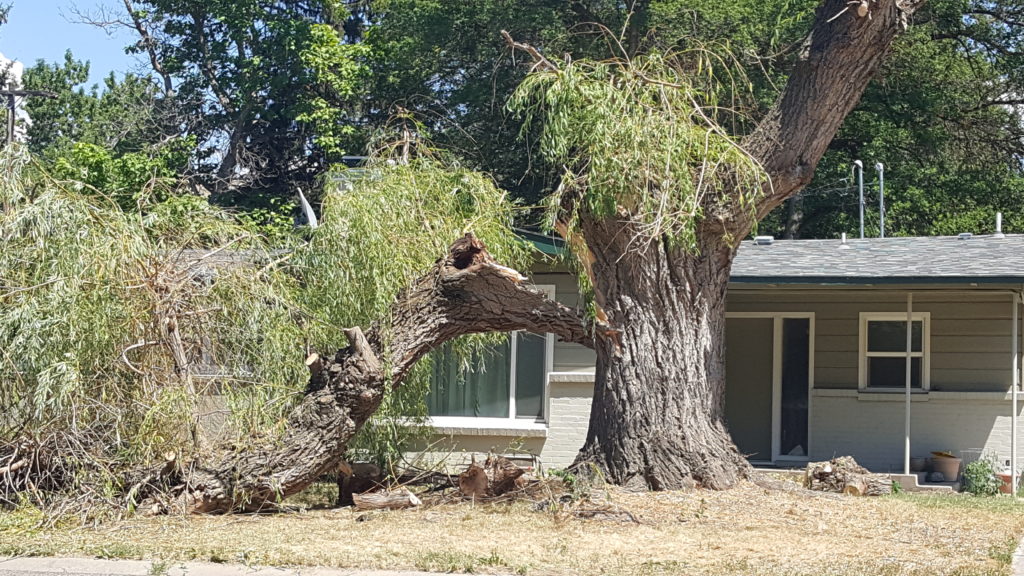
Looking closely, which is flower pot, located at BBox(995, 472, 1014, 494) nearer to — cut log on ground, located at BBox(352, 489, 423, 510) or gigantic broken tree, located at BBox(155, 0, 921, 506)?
gigantic broken tree, located at BBox(155, 0, 921, 506)

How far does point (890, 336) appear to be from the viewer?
14594 mm

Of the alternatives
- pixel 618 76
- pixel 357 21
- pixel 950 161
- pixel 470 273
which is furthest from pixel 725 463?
pixel 357 21

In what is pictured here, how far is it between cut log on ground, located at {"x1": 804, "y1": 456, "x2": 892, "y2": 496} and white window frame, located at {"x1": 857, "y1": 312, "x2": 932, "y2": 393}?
102 inches

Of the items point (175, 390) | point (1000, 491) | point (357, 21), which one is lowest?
point (1000, 491)

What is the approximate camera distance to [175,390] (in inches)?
379

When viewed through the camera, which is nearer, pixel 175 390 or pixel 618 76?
pixel 175 390

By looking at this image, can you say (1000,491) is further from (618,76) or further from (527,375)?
(618,76)

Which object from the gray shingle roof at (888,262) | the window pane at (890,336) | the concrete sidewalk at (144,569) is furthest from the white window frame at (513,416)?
the concrete sidewalk at (144,569)

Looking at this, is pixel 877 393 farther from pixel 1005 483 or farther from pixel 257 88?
pixel 257 88

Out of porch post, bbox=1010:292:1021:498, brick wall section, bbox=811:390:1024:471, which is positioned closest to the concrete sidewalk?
porch post, bbox=1010:292:1021:498

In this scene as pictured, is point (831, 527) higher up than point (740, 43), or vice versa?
point (740, 43)

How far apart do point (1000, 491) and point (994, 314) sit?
2.19 meters

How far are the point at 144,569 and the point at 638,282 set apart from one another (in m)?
5.31

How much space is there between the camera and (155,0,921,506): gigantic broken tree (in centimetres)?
997
